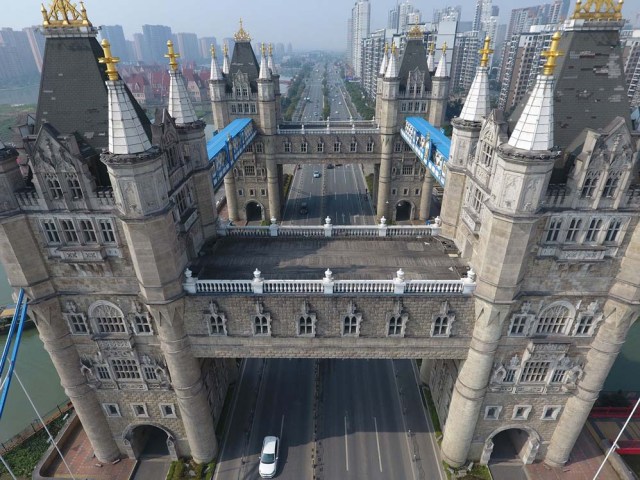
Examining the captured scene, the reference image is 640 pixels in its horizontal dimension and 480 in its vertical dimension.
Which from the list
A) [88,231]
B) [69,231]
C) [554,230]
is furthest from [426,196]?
[69,231]

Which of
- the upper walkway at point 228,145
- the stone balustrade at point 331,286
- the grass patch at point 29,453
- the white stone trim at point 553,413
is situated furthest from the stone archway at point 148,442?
the white stone trim at point 553,413

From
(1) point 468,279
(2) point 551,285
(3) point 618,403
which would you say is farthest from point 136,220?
(3) point 618,403

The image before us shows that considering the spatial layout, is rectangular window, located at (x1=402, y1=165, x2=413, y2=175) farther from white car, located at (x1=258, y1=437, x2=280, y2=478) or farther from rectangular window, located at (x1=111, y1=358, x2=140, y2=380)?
rectangular window, located at (x1=111, y1=358, x2=140, y2=380)

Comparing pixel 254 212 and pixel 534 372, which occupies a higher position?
pixel 534 372

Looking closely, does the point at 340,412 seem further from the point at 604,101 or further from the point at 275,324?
the point at 604,101

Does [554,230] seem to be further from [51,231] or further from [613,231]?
[51,231]

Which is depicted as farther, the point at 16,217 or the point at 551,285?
the point at 551,285
